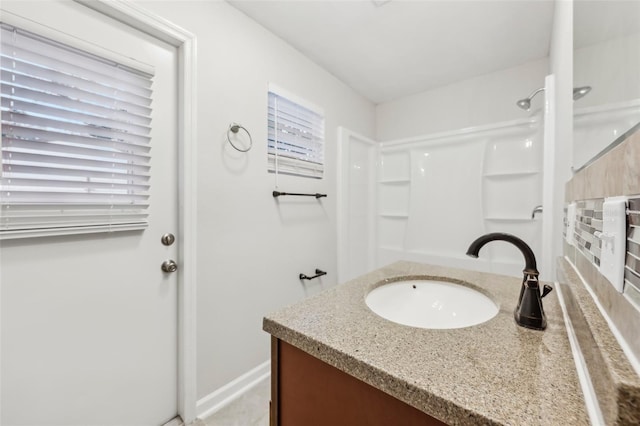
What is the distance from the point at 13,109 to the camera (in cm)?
84

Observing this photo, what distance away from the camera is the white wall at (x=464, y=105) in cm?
200

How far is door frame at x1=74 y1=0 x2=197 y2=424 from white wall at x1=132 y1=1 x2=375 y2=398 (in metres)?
0.04

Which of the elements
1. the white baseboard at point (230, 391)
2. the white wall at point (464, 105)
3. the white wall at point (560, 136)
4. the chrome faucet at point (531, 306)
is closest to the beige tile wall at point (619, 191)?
the chrome faucet at point (531, 306)

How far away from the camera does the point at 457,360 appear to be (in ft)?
1.58

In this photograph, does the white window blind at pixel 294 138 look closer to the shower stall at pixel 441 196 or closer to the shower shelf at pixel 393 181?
the shower stall at pixel 441 196

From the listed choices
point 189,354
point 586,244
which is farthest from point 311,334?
point 189,354

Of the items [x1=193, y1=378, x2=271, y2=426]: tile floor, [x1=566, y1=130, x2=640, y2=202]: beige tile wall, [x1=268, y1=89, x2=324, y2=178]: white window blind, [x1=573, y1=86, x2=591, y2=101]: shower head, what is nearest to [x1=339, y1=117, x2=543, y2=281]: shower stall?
[x1=268, y1=89, x2=324, y2=178]: white window blind

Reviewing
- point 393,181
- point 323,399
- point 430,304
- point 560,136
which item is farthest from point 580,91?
point 393,181

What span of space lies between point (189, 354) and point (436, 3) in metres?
2.29

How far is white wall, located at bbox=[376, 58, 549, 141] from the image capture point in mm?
1998

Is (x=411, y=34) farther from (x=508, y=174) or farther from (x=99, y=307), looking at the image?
(x=99, y=307)

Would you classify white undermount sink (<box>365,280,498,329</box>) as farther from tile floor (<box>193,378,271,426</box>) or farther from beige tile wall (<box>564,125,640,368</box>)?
tile floor (<box>193,378,271,426</box>)

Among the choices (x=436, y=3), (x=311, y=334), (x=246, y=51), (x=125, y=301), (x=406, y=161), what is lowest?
(x=125, y=301)

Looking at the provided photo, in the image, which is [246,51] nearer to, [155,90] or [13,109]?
[155,90]
